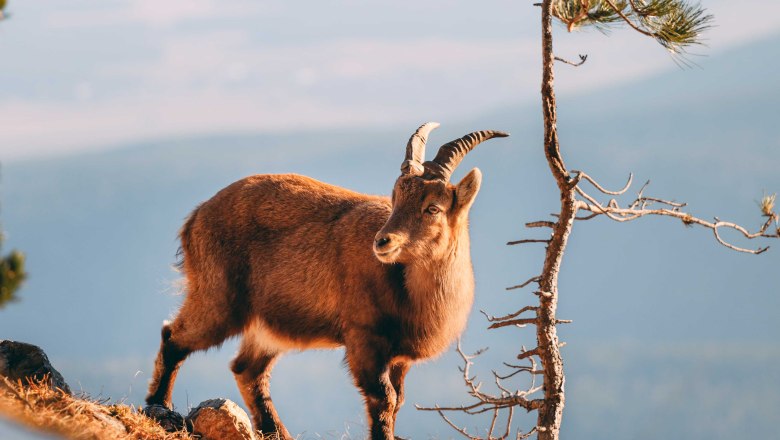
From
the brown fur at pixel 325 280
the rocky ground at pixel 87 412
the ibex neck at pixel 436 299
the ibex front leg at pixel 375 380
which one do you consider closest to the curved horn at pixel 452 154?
the brown fur at pixel 325 280

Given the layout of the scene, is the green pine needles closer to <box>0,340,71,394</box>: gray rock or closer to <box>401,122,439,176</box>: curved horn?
<box>401,122,439,176</box>: curved horn

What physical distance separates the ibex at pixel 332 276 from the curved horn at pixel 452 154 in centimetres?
1

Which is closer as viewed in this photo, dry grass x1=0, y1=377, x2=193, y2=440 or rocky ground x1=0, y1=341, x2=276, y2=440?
dry grass x1=0, y1=377, x2=193, y2=440

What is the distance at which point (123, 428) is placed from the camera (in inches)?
314

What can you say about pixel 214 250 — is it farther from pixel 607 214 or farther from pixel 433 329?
pixel 607 214

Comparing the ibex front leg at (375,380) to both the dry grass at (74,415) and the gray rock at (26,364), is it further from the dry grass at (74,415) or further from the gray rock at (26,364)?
the gray rock at (26,364)

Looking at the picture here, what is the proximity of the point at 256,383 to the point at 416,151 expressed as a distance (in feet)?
10.7

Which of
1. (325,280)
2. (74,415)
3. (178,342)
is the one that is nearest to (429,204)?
(325,280)

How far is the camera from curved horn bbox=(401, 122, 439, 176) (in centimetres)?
840

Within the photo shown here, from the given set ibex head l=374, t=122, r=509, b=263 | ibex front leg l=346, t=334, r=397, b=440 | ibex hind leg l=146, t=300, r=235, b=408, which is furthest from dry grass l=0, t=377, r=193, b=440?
ibex head l=374, t=122, r=509, b=263

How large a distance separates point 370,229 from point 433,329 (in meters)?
1.13

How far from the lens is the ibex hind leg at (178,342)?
955 centimetres

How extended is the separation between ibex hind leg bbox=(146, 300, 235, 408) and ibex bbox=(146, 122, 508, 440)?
13 millimetres

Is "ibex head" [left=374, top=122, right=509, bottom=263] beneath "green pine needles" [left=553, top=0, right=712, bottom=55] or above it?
beneath
